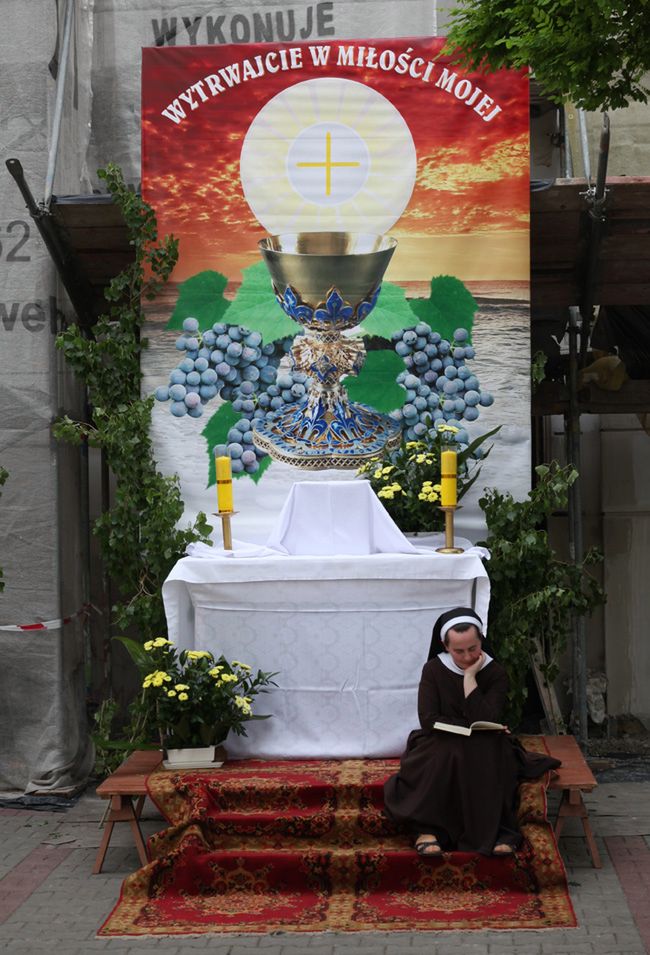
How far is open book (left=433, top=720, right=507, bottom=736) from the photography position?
21.6 feet

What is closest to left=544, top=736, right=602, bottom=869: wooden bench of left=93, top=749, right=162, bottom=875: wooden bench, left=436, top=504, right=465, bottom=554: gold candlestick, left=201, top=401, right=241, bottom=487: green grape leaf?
left=436, top=504, right=465, bottom=554: gold candlestick

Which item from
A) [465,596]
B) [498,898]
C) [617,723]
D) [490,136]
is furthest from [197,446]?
[617,723]

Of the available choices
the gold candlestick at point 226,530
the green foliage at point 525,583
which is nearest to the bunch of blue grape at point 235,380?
the gold candlestick at point 226,530

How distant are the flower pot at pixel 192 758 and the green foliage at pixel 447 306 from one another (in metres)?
2.86

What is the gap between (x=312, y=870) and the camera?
652 cm

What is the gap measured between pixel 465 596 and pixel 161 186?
3.13 metres

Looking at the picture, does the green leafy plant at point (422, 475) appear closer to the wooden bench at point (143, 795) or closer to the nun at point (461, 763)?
the nun at point (461, 763)

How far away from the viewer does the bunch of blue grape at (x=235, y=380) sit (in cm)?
832

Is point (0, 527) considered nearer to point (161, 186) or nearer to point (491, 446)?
point (161, 186)

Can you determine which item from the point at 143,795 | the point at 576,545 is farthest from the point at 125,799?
the point at 576,545

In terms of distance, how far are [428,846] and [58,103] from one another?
498 centimetres

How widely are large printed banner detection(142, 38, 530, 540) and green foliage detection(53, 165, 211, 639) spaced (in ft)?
0.40

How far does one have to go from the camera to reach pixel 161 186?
832 cm

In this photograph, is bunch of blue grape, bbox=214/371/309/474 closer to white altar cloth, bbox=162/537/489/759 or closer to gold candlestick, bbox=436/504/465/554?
white altar cloth, bbox=162/537/489/759
